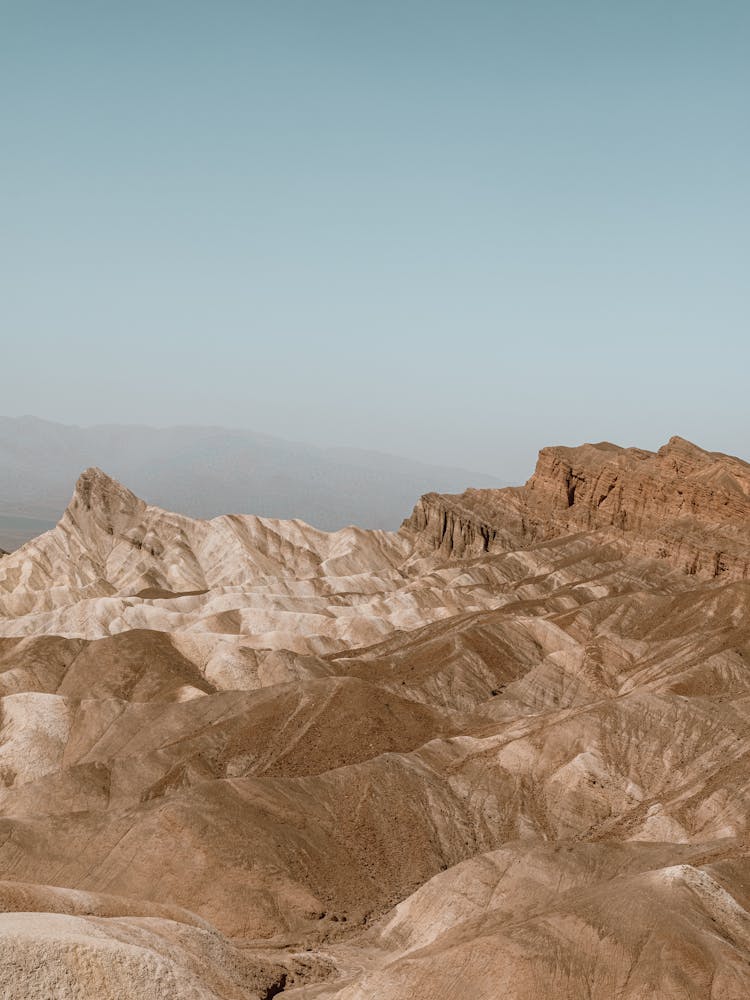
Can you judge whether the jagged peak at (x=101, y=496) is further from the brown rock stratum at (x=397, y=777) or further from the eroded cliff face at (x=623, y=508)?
the eroded cliff face at (x=623, y=508)

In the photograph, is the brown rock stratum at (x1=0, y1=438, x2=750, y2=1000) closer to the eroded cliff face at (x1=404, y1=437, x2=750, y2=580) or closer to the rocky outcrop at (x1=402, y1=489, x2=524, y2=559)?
the eroded cliff face at (x1=404, y1=437, x2=750, y2=580)

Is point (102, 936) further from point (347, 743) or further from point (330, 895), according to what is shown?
point (347, 743)

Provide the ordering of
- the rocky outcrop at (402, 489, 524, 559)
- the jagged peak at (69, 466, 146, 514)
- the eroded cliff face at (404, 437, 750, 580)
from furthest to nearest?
1. the jagged peak at (69, 466, 146, 514)
2. the rocky outcrop at (402, 489, 524, 559)
3. the eroded cliff face at (404, 437, 750, 580)

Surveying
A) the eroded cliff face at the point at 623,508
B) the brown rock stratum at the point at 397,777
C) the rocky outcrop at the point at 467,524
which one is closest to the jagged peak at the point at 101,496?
the brown rock stratum at the point at 397,777

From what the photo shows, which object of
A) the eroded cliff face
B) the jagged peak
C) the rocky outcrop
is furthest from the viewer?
the jagged peak

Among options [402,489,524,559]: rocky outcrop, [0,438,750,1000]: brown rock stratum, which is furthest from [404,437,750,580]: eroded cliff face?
[0,438,750,1000]: brown rock stratum

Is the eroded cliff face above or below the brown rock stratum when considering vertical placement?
above
